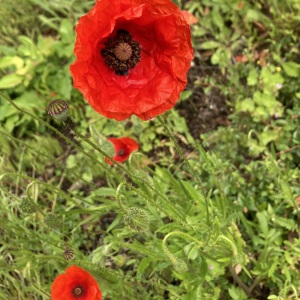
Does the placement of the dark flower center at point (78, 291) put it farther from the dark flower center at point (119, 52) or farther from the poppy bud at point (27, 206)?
the dark flower center at point (119, 52)

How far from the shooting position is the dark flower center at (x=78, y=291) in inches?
85.6

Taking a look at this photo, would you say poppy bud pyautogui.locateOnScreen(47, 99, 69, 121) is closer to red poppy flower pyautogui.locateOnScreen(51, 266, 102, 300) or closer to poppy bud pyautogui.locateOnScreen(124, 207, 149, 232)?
poppy bud pyautogui.locateOnScreen(124, 207, 149, 232)

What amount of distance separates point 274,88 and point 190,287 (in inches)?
55.3

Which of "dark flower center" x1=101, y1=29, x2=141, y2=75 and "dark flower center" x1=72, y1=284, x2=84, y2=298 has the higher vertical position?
"dark flower center" x1=101, y1=29, x2=141, y2=75

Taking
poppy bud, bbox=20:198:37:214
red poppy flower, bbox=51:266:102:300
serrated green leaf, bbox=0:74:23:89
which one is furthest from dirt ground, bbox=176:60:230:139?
poppy bud, bbox=20:198:37:214

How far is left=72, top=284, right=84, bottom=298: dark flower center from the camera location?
7.13 ft

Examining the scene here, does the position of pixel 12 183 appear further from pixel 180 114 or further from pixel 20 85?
pixel 180 114

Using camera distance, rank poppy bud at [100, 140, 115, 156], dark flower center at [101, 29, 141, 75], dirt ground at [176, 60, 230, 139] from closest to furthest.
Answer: dark flower center at [101, 29, 141, 75] < poppy bud at [100, 140, 115, 156] < dirt ground at [176, 60, 230, 139]

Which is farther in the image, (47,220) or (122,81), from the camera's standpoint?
(47,220)

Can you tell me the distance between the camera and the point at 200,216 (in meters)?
2.10

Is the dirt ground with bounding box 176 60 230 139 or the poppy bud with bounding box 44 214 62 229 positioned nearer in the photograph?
the poppy bud with bounding box 44 214 62 229

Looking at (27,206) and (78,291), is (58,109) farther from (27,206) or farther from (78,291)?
(78,291)

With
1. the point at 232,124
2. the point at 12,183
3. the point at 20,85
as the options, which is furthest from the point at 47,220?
the point at 20,85

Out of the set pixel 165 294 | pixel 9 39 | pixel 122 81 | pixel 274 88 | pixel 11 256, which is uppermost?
pixel 122 81
